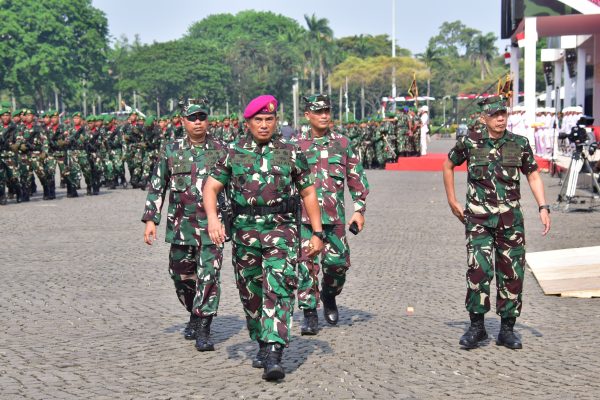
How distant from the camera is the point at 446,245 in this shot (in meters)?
13.2

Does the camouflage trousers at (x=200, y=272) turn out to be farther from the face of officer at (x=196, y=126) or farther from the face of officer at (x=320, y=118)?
the face of officer at (x=320, y=118)

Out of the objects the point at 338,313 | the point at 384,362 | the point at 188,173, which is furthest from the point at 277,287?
the point at 338,313

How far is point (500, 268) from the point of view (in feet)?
Result: 23.3

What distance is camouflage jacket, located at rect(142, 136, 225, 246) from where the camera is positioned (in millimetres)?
7211

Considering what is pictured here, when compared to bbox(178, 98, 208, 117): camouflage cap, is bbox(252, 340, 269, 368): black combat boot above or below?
below

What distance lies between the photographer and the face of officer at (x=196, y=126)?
7.32 meters

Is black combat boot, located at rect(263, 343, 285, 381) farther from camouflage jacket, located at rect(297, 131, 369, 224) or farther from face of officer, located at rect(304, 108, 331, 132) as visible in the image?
face of officer, located at rect(304, 108, 331, 132)

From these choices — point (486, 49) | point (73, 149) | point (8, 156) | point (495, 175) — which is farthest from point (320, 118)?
point (486, 49)

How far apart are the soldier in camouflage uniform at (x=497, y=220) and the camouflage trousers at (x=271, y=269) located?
1.49 m

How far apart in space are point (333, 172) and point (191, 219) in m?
1.22

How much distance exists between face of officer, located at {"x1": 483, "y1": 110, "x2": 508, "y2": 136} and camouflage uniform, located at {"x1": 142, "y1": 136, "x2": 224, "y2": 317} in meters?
1.95

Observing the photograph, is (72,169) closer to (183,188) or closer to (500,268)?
(183,188)

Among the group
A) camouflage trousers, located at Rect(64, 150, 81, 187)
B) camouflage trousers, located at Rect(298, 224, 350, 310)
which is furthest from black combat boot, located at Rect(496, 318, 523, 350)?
camouflage trousers, located at Rect(64, 150, 81, 187)

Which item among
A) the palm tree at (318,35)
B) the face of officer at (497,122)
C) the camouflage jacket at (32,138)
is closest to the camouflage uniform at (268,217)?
the face of officer at (497,122)
